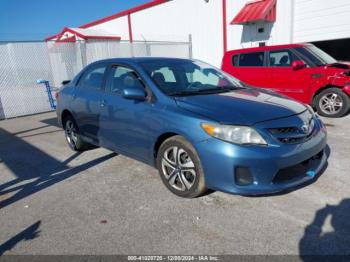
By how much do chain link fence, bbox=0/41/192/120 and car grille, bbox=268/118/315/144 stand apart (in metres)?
9.65

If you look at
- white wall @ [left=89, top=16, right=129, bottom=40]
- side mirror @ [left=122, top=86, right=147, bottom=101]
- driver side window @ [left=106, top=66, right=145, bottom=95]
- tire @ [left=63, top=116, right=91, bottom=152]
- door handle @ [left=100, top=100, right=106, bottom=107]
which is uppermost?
white wall @ [left=89, top=16, right=129, bottom=40]

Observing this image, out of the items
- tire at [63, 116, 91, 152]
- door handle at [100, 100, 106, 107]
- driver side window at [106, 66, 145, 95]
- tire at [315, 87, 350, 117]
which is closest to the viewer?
driver side window at [106, 66, 145, 95]

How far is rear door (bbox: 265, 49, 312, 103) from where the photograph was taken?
23.0ft

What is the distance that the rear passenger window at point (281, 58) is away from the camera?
723 cm

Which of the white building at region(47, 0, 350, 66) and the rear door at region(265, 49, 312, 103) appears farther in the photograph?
the white building at region(47, 0, 350, 66)

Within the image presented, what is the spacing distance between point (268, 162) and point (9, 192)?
10.5 ft

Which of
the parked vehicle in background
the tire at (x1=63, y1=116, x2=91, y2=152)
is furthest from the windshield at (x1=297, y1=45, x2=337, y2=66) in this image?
the tire at (x1=63, y1=116, x2=91, y2=152)

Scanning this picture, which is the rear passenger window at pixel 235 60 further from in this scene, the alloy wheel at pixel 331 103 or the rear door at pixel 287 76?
the alloy wheel at pixel 331 103

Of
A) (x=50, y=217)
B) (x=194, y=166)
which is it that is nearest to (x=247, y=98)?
(x=194, y=166)

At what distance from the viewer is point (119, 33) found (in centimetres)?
1998

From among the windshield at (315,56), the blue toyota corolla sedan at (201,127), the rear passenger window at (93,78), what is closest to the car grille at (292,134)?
the blue toyota corolla sedan at (201,127)

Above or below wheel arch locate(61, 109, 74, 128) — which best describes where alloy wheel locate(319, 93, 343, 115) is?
below

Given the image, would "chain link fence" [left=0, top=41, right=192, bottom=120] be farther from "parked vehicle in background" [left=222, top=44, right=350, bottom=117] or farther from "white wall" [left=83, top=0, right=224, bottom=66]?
"parked vehicle in background" [left=222, top=44, right=350, bottom=117]

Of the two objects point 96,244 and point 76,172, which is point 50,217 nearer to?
point 96,244
